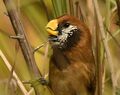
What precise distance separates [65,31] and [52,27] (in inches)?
3.9

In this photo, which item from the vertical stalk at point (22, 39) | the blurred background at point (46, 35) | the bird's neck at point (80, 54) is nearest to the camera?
the vertical stalk at point (22, 39)

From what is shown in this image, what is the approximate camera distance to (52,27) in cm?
164

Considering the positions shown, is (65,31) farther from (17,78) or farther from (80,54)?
(17,78)

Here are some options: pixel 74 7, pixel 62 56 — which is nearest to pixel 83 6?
pixel 74 7

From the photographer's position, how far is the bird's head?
5.44ft

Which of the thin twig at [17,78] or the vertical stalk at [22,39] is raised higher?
the vertical stalk at [22,39]

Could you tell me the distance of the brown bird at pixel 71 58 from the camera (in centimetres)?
169

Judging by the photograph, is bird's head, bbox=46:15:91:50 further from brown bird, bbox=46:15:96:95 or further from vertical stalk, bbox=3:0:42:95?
vertical stalk, bbox=3:0:42:95

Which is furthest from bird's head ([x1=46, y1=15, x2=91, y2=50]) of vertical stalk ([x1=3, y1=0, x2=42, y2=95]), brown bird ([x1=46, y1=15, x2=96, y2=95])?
vertical stalk ([x1=3, y1=0, x2=42, y2=95])

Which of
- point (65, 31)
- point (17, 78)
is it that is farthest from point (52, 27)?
point (17, 78)

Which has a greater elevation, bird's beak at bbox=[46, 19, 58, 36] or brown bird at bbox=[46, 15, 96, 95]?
bird's beak at bbox=[46, 19, 58, 36]

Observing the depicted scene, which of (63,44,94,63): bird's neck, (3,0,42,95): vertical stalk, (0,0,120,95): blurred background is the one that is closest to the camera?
(3,0,42,95): vertical stalk

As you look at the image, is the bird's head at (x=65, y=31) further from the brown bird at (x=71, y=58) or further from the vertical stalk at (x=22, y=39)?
the vertical stalk at (x=22, y=39)

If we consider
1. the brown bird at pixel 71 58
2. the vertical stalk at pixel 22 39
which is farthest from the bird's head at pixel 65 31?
the vertical stalk at pixel 22 39
